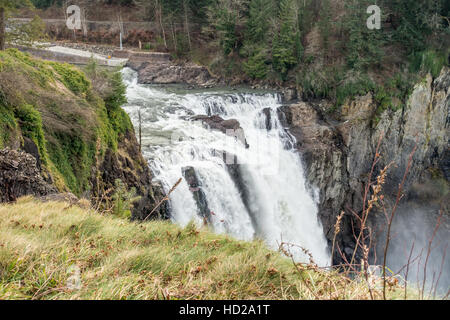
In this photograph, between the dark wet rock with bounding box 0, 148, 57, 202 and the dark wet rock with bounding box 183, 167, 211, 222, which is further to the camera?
the dark wet rock with bounding box 183, 167, 211, 222

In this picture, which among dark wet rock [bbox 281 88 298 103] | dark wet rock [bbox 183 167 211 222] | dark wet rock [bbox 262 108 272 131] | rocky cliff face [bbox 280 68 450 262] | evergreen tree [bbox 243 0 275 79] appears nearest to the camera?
dark wet rock [bbox 183 167 211 222]

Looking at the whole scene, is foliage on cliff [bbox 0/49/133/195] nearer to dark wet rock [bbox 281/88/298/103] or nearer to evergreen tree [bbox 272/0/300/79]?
dark wet rock [bbox 281/88/298/103]

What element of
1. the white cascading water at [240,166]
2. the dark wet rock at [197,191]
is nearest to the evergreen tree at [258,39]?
the white cascading water at [240,166]

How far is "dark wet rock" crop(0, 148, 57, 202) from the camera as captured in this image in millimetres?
5637

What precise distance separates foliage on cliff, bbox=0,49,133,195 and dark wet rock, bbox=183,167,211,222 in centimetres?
290

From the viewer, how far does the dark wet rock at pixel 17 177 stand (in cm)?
564

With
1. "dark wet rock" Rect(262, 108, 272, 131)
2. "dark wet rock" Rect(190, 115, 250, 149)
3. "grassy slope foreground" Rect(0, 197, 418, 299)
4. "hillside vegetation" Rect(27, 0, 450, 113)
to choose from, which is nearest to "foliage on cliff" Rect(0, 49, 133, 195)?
"grassy slope foreground" Rect(0, 197, 418, 299)

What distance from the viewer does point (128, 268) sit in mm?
2996

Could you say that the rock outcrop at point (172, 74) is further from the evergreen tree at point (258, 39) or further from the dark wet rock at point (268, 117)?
the dark wet rock at point (268, 117)

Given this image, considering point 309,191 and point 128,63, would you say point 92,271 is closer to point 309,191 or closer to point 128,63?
point 309,191

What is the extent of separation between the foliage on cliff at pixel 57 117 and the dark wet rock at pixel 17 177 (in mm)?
596

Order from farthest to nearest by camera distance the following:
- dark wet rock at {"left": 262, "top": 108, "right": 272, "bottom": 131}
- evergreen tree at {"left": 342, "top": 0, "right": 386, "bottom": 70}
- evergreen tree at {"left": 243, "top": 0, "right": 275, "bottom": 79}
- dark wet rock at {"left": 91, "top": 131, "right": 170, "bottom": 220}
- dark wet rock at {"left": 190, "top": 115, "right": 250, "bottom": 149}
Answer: evergreen tree at {"left": 243, "top": 0, "right": 275, "bottom": 79}
evergreen tree at {"left": 342, "top": 0, "right": 386, "bottom": 70}
dark wet rock at {"left": 262, "top": 108, "right": 272, "bottom": 131}
dark wet rock at {"left": 190, "top": 115, "right": 250, "bottom": 149}
dark wet rock at {"left": 91, "top": 131, "right": 170, "bottom": 220}

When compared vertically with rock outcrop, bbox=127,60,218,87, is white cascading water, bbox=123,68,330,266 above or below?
below

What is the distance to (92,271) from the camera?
9.17 feet
